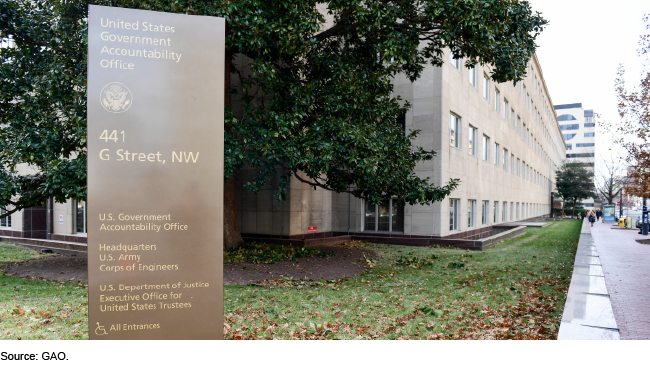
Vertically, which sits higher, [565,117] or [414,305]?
[565,117]

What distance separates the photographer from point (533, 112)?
167 ft

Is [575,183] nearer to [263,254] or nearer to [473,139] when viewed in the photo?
[473,139]

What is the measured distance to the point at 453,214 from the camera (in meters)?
20.7

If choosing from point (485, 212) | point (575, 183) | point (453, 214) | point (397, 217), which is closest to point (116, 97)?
point (397, 217)

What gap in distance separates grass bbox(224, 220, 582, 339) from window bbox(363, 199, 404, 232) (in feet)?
24.3

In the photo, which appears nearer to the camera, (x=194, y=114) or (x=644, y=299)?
(x=194, y=114)

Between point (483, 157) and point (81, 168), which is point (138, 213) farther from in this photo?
point (483, 157)

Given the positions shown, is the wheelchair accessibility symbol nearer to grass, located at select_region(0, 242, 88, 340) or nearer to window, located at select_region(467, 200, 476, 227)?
grass, located at select_region(0, 242, 88, 340)

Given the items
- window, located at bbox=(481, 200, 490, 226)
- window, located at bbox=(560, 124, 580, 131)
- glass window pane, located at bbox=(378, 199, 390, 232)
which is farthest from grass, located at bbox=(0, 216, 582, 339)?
window, located at bbox=(560, 124, 580, 131)

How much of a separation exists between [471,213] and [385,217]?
253 inches

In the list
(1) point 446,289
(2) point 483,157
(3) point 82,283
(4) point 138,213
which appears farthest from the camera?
(2) point 483,157

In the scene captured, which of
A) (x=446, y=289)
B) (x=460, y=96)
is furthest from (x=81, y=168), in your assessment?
(x=460, y=96)

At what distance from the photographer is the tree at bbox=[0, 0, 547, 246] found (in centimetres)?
1016

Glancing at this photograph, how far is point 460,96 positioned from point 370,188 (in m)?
10.9
